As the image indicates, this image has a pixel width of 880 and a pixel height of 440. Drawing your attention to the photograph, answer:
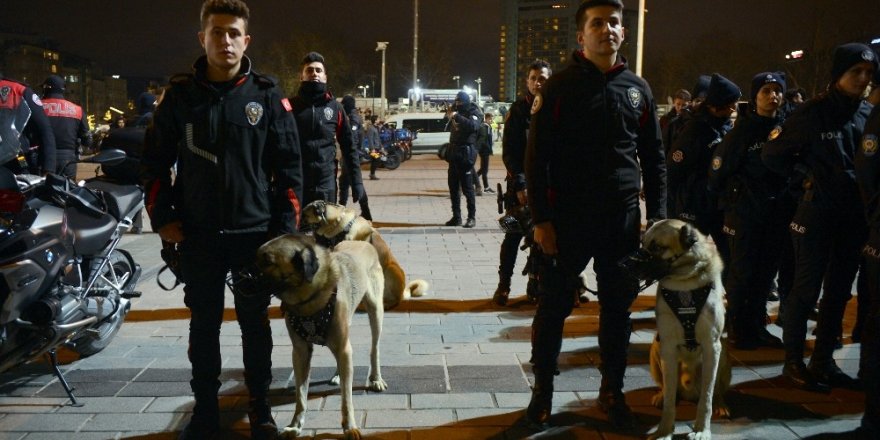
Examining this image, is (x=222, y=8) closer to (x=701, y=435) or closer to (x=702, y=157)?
(x=701, y=435)

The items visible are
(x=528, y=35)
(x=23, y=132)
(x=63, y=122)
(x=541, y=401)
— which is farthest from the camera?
(x=528, y=35)

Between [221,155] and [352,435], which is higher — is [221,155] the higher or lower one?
the higher one

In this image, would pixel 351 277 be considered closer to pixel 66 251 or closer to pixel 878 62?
pixel 66 251

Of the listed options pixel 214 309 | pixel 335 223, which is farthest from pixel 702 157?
pixel 214 309

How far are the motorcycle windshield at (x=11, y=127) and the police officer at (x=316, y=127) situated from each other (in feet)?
7.00

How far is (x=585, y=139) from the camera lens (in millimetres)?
3666

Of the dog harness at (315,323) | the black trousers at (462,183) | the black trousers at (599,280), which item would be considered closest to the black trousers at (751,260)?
the black trousers at (599,280)

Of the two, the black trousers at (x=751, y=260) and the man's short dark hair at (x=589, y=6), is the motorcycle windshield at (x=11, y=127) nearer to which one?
the man's short dark hair at (x=589, y=6)

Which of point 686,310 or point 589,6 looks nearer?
point 686,310

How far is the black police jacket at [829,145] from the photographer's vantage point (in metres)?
4.28

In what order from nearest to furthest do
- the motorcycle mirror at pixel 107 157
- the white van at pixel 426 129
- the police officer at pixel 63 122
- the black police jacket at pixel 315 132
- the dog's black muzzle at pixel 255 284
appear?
the dog's black muzzle at pixel 255 284, the motorcycle mirror at pixel 107 157, the black police jacket at pixel 315 132, the police officer at pixel 63 122, the white van at pixel 426 129

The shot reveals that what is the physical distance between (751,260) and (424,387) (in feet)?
8.26

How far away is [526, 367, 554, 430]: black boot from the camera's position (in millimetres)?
3787

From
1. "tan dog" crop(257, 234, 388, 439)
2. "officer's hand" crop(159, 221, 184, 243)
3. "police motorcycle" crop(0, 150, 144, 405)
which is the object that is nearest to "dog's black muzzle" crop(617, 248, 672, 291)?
"tan dog" crop(257, 234, 388, 439)
